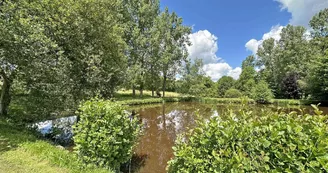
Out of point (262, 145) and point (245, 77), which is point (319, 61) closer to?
point (245, 77)

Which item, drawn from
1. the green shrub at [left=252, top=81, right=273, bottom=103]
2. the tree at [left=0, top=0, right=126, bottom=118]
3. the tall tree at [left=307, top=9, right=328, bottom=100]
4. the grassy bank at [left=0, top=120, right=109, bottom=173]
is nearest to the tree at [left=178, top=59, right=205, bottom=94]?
the green shrub at [left=252, top=81, right=273, bottom=103]

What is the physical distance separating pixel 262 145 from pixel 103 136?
110 inches

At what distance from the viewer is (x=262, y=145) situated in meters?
2.22

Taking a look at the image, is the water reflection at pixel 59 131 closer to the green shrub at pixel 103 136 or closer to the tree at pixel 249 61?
the green shrub at pixel 103 136

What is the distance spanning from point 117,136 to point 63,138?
380cm

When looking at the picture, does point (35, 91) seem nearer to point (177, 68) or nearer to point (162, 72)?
point (162, 72)

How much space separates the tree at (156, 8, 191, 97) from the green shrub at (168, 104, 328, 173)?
23.1m

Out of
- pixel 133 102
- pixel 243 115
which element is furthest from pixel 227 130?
pixel 133 102

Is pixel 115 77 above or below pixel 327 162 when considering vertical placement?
above

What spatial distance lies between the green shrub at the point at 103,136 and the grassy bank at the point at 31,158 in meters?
0.26

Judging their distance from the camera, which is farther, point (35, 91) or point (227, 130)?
point (35, 91)

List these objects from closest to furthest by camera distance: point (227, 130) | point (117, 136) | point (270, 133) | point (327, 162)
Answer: point (327, 162) → point (270, 133) → point (227, 130) → point (117, 136)

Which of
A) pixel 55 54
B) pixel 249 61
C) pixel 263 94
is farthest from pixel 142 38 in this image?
pixel 249 61

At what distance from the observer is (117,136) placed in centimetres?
412
